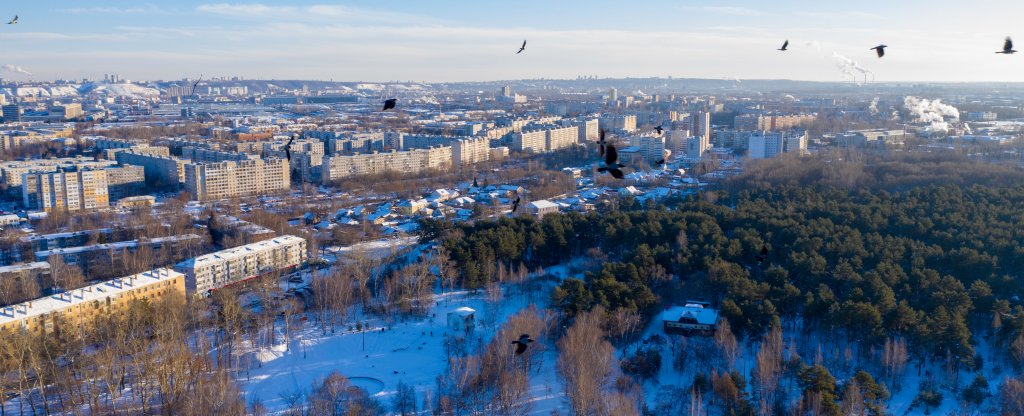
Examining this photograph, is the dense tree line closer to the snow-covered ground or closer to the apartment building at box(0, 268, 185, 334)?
the snow-covered ground

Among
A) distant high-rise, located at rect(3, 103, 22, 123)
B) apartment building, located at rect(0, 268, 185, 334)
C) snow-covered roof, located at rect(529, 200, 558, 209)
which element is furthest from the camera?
distant high-rise, located at rect(3, 103, 22, 123)

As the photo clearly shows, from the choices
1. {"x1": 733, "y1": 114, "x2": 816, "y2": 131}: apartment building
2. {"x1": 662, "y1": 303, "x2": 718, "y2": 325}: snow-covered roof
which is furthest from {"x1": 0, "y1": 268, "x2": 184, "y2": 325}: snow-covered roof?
{"x1": 733, "y1": 114, "x2": 816, "y2": 131}: apartment building

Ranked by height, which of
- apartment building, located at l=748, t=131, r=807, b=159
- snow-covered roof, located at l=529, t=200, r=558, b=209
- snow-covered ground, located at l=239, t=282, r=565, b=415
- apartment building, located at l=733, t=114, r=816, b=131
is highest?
apartment building, located at l=733, t=114, r=816, b=131

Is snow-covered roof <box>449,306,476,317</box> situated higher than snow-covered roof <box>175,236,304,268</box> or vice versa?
snow-covered roof <box>175,236,304,268</box>

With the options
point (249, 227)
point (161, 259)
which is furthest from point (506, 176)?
point (161, 259)

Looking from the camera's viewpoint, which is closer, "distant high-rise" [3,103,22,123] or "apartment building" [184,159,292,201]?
"apartment building" [184,159,292,201]

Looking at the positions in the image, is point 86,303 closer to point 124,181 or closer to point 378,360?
point 378,360

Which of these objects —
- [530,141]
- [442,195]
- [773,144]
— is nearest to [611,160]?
[442,195]
